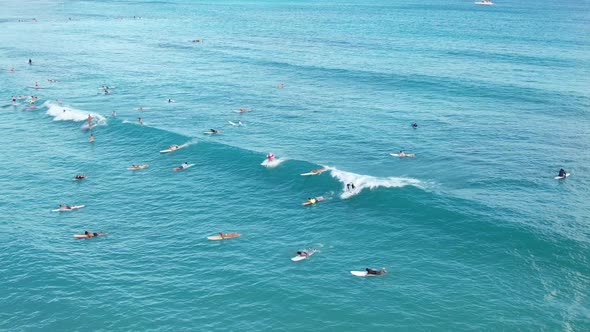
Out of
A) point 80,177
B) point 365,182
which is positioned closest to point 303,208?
point 365,182

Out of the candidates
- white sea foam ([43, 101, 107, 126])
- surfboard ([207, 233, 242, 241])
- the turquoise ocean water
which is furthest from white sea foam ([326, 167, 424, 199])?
white sea foam ([43, 101, 107, 126])

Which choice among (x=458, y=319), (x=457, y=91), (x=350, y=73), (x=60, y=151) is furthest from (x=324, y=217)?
(x=350, y=73)

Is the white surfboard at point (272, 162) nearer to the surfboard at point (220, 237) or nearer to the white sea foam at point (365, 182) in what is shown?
the white sea foam at point (365, 182)

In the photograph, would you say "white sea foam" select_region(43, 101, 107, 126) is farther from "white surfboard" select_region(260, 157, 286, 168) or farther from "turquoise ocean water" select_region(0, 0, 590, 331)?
"white surfboard" select_region(260, 157, 286, 168)

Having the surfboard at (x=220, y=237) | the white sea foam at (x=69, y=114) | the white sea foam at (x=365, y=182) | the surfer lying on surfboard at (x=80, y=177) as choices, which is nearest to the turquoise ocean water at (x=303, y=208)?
the white sea foam at (x=365, y=182)

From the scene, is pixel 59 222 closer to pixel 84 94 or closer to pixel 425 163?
pixel 425 163

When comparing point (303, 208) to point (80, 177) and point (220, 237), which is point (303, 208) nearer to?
point (220, 237)
